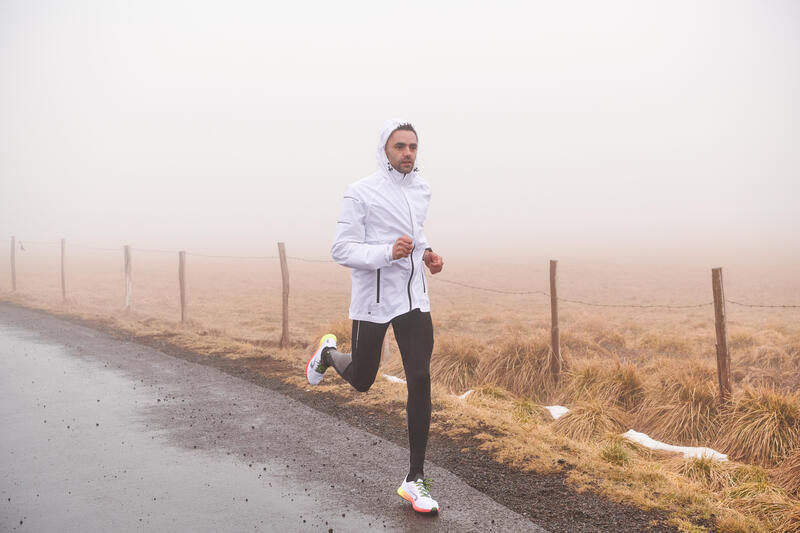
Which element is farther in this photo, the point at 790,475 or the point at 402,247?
the point at 790,475

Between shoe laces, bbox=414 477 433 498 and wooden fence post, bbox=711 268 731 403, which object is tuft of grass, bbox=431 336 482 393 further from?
shoe laces, bbox=414 477 433 498

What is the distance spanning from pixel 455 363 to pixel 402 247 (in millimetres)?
6861

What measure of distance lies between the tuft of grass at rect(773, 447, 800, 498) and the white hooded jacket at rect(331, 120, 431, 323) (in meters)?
3.37

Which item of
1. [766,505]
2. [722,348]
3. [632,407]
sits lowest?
[632,407]

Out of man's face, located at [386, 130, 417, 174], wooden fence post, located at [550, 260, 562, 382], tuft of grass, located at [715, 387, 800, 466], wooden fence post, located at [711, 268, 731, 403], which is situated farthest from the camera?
wooden fence post, located at [550, 260, 562, 382]

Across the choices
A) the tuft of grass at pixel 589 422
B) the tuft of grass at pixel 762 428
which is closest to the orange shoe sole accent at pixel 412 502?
the tuft of grass at pixel 589 422

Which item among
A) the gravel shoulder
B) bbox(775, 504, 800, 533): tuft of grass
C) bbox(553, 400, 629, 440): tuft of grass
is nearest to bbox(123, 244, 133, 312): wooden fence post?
the gravel shoulder

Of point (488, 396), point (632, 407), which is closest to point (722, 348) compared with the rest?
point (632, 407)

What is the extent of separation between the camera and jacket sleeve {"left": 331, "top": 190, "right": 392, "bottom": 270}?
368 cm

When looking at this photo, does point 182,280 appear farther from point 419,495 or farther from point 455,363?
point 419,495

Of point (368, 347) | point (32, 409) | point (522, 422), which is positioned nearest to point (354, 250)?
point (368, 347)

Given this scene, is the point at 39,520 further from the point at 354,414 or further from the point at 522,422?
the point at 522,422

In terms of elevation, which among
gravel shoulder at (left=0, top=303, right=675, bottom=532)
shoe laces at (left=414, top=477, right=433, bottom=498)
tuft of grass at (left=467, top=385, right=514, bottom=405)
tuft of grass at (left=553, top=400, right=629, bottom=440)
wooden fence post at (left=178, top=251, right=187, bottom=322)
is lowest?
tuft of grass at (left=553, top=400, right=629, bottom=440)

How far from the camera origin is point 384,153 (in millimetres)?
4008
